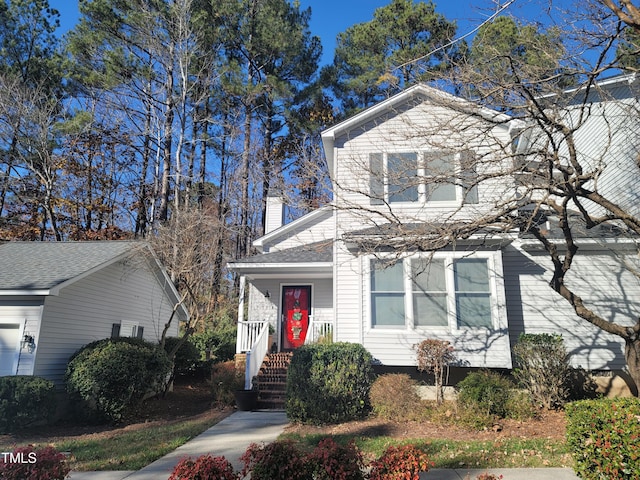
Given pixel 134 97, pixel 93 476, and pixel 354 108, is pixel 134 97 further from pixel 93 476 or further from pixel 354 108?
pixel 93 476

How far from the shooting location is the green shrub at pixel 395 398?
744 cm

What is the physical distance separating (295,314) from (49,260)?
7299mm

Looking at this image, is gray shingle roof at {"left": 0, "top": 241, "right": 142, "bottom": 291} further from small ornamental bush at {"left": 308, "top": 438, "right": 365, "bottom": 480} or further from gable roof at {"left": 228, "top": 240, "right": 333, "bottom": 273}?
small ornamental bush at {"left": 308, "top": 438, "right": 365, "bottom": 480}

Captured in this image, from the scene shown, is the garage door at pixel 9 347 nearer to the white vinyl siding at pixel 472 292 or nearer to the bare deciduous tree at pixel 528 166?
the bare deciduous tree at pixel 528 166

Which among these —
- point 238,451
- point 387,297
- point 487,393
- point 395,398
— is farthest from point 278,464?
point 387,297

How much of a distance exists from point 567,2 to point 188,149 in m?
19.7

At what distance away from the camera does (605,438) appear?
4.21 m

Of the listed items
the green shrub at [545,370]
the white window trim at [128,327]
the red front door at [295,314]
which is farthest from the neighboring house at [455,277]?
the white window trim at [128,327]

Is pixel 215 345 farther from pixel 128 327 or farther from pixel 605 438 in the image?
pixel 605 438

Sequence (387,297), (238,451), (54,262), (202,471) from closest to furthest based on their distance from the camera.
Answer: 1. (202,471)
2. (238,451)
3. (387,297)
4. (54,262)

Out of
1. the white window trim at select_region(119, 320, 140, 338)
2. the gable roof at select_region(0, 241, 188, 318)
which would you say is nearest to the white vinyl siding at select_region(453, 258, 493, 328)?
the gable roof at select_region(0, 241, 188, 318)

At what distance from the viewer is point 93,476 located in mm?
5227

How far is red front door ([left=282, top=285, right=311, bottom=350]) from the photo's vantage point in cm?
1275

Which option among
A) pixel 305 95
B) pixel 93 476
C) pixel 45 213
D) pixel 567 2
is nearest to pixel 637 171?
pixel 567 2
